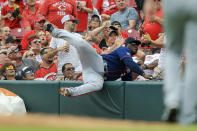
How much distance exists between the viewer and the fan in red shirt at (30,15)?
11799 millimetres

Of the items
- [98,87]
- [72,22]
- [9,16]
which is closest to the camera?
[98,87]

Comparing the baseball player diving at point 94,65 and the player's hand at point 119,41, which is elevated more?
the player's hand at point 119,41

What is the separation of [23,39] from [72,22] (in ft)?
6.11

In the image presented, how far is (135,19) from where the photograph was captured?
422 inches

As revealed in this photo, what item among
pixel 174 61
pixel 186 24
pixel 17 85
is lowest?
pixel 17 85

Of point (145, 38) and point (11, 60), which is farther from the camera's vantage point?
point (11, 60)

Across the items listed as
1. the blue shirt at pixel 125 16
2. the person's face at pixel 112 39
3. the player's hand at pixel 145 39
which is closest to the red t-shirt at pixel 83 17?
the blue shirt at pixel 125 16

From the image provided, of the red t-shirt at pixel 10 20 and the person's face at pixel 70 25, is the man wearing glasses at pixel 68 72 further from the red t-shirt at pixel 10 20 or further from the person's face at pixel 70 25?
the red t-shirt at pixel 10 20

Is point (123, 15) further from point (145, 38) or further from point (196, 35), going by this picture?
point (196, 35)

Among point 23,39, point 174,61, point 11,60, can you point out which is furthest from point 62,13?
point 174,61

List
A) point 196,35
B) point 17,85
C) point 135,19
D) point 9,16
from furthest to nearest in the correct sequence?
point 9,16
point 135,19
point 17,85
point 196,35

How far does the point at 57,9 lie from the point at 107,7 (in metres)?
1.57

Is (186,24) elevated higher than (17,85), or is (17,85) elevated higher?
(186,24)

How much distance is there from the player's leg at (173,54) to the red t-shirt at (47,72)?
486 cm
